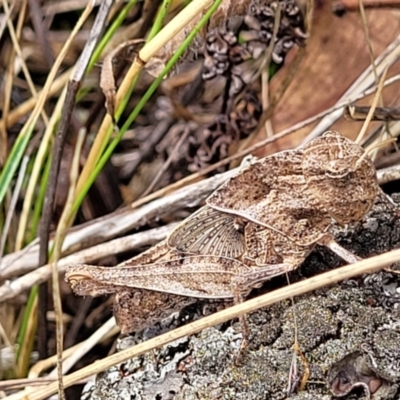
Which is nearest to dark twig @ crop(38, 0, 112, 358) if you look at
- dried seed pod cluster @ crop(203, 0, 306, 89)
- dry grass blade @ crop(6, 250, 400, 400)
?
dried seed pod cluster @ crop(203, 0, 306, 89)

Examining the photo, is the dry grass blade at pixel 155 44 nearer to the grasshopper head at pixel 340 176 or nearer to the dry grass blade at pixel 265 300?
the grasshopper head at pixel 340 176

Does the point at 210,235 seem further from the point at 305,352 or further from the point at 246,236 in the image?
the point at 305,352

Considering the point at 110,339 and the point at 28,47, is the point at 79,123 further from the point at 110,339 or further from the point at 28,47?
the point at 110,339

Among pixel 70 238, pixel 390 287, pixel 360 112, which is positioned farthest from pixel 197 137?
pixel 390 287

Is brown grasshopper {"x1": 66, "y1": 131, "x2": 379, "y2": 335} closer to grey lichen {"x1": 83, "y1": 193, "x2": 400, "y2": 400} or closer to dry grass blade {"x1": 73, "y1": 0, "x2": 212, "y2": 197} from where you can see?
grey lichen {"x1": 83, "y1": 193, "x2": 400, "y2": 400}

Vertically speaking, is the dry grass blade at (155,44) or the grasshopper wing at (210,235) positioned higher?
the dry grass blade at (155,44)

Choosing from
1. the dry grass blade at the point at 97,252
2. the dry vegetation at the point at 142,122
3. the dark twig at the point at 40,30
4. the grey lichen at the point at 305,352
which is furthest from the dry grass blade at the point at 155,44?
the dark twig at the point at 40,30
